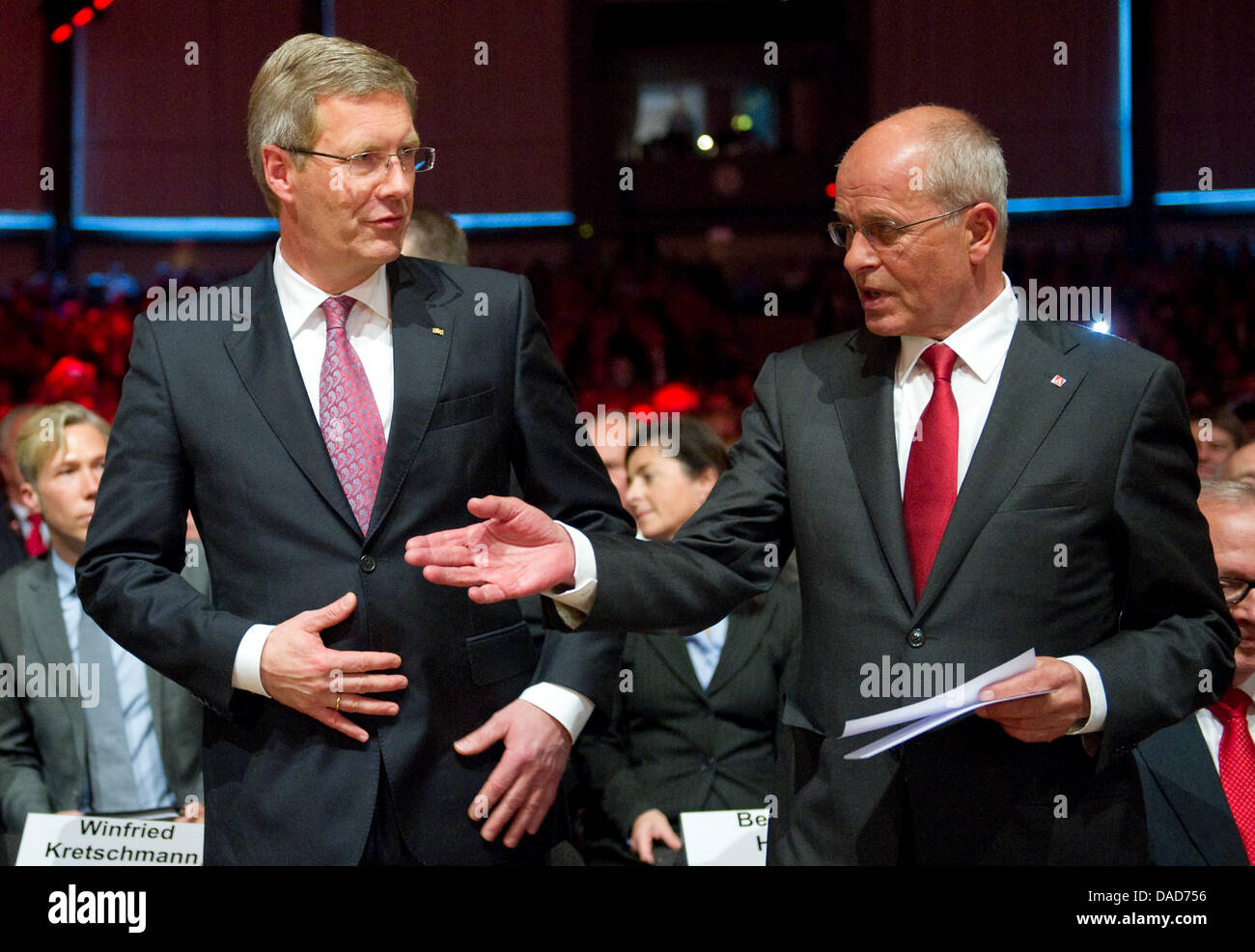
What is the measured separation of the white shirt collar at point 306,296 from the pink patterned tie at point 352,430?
75mm

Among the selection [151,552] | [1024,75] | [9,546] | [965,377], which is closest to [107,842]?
[151,552]

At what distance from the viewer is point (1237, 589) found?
2.13 m

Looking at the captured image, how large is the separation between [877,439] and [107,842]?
1451mm

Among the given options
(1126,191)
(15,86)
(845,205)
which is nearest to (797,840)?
(845,205)

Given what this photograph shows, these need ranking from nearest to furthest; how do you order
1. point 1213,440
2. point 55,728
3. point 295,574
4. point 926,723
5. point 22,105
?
point 926,723 < point 295,574 < point 55,728 < point 1213,440 < point 22,105

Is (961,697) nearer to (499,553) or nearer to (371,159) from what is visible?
(499,553)

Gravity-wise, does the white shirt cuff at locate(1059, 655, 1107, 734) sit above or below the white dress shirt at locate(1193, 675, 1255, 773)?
above

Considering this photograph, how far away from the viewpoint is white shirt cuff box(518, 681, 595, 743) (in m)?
1.63

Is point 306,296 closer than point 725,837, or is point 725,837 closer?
point 306,296

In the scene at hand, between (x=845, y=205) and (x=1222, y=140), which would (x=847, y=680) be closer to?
(x=845, y=205)

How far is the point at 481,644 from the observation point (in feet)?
5.43

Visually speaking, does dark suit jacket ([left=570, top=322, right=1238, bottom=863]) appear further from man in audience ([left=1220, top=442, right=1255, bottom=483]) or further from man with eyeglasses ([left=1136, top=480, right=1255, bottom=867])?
man in audience ([left=1220, top=442, right=1255, bottom=483])

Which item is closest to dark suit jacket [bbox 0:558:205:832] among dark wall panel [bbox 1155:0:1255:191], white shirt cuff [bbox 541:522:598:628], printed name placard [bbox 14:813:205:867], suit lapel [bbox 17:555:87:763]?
suit lapel [bbox 17:555:87:763]

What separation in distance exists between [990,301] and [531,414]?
0.62 m
